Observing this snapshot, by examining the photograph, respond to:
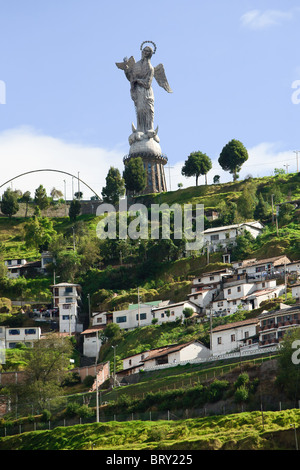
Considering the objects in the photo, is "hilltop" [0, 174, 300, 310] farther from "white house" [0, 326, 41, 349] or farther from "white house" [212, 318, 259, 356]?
"white house" [212, 318, 259, 356]

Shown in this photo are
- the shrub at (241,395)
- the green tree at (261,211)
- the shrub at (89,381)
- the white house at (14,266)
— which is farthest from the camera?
the green tree at (261,211)

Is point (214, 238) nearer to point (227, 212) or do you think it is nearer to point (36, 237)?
point (227, 212)

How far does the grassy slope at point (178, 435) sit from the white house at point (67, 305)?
111 feet

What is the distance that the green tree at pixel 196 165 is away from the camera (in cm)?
15324

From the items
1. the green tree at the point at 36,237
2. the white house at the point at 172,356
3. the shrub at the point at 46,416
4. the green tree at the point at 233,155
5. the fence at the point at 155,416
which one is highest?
the green tree at the point at 233,155

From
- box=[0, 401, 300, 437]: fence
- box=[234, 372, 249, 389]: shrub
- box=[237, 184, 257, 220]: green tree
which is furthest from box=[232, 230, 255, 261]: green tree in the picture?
box=[0, 401, 300, 437]: fence

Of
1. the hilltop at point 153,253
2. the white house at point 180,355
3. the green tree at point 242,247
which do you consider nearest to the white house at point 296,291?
the white house at point 180,355

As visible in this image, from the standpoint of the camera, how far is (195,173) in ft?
508

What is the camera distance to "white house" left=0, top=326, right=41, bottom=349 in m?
102

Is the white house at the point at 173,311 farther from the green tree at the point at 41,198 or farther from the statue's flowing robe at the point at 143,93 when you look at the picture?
the statue's flowing robe at the point at 143,93

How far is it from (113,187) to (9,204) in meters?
17.2
